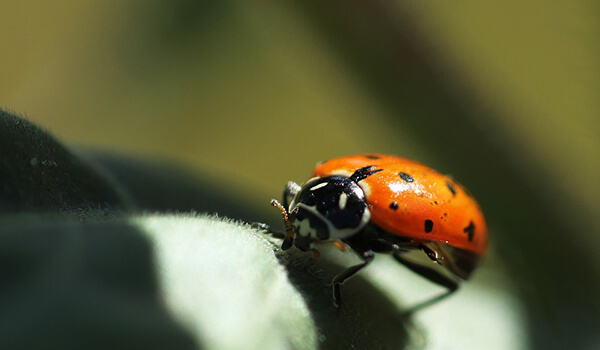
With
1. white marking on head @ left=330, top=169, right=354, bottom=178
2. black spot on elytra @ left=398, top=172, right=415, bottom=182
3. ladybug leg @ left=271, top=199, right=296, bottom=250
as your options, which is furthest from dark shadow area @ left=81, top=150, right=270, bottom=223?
black spot on elytra @ left=398, top=172, right=415, bottom=182

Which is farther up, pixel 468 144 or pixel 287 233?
pixel 287 233

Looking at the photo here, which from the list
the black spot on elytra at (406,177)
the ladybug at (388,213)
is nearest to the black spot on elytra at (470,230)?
the ladybug at (388,213)

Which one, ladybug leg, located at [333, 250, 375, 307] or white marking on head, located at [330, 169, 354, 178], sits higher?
white marking on head, located at [330, 169, 354, 178]

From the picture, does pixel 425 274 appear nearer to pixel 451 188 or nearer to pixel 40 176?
pixel 451 188

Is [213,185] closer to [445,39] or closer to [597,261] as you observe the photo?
[445,39]

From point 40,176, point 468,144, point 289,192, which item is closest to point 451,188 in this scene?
point 289,192

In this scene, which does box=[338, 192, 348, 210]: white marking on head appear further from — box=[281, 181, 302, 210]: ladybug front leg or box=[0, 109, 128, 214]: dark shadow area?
box=[0, 109, 128, 214]: dark shadow area

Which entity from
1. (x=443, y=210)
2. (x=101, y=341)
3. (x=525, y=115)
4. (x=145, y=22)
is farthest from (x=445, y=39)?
(x=101, y=341)
